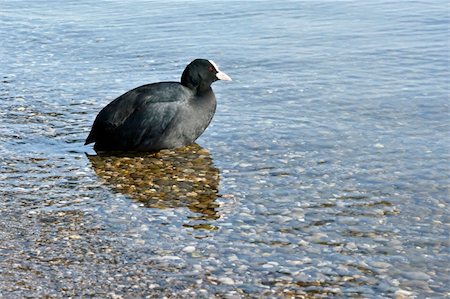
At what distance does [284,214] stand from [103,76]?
22.7ft

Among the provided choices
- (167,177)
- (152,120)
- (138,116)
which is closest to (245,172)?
(167,177)

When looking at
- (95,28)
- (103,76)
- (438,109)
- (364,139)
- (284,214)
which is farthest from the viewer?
(95,28)

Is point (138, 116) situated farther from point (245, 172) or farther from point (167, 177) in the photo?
point (245, 172)

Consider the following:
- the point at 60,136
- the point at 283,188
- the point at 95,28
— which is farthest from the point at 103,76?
the point at 283,188

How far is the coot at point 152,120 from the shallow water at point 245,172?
0.74ft

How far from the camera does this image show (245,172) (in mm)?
10148

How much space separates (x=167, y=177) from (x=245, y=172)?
0.86 meters

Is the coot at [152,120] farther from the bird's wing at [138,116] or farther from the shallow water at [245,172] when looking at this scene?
the shallow water at [245,172]

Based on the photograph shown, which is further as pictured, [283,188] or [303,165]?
[303,165]

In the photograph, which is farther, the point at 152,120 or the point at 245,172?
the point at 152,120

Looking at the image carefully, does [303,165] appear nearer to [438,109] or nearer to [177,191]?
[177,191]

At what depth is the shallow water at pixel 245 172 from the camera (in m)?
7.41

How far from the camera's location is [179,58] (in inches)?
637

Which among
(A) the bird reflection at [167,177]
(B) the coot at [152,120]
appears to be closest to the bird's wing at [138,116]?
(B) the coot at [152,120]
